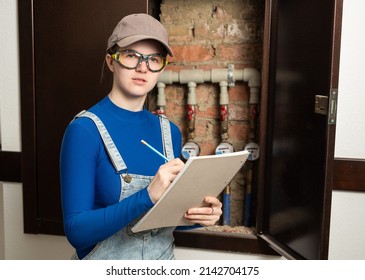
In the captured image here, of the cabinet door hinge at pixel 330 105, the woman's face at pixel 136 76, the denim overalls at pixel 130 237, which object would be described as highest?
the woman's face at pixel 136 76

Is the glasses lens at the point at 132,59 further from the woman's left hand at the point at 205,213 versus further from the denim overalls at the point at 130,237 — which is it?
the woman's left hand at the point at 205,213

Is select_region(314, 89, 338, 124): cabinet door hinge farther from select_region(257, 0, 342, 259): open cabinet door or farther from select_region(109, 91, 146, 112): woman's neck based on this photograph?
select_region(109, 91, 146, 112): woman's neck

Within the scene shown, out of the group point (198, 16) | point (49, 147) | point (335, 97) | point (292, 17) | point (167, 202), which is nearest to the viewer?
point (167, 202)

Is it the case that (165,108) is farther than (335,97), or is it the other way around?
(165,108)

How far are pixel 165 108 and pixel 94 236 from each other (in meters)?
1.25

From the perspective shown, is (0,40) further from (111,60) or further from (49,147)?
(111,60)

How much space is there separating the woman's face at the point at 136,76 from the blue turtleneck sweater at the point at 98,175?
0.06m

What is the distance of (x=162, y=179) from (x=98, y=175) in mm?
222

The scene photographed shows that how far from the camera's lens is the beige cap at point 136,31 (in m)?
1.13

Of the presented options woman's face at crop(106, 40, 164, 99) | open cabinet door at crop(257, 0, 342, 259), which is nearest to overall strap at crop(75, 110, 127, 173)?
woman's face at crop(106, 40, 164, 99)

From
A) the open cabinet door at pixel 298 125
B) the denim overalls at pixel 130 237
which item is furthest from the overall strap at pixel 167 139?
the open cabinet door at pixel 298 125

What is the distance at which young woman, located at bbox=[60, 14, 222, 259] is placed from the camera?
1049 mm

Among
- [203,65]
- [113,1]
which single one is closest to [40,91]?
[113,1]

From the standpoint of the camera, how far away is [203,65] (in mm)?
2195
